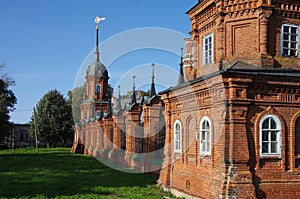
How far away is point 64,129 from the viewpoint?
2338 inches

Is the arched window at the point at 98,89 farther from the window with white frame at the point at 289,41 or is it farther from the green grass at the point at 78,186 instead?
the window with white frame at the point at 289,41

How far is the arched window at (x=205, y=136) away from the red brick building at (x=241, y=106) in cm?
3

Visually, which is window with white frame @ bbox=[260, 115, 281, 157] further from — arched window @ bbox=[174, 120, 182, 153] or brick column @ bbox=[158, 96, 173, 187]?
brick column @ bbox=[158, 96, 173, 187]

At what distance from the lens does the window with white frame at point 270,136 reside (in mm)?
11109

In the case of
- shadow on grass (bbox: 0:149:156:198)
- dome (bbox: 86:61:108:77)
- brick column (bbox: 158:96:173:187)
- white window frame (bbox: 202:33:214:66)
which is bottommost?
shadow on grass (bbox: 0:149:156:198)

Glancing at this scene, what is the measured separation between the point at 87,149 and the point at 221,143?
3364 centimetres

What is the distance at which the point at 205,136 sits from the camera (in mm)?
12328

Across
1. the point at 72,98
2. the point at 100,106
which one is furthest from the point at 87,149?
the point at 72,98

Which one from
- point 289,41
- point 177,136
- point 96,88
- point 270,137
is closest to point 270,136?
point 270,137

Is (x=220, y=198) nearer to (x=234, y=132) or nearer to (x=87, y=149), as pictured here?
(x=234, y=132)

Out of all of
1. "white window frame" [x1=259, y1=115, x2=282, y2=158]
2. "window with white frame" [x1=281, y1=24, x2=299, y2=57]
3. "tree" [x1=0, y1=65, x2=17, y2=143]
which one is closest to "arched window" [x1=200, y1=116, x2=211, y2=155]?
"white window frame" [x1=259, y1=115, x2=282, y2=158]

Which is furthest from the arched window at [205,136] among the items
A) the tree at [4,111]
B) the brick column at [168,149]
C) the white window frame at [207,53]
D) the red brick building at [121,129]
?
the tree at [4,111]

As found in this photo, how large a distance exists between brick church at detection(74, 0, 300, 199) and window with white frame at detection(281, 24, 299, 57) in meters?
0.03

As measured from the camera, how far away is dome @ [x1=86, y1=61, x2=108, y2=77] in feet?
148
